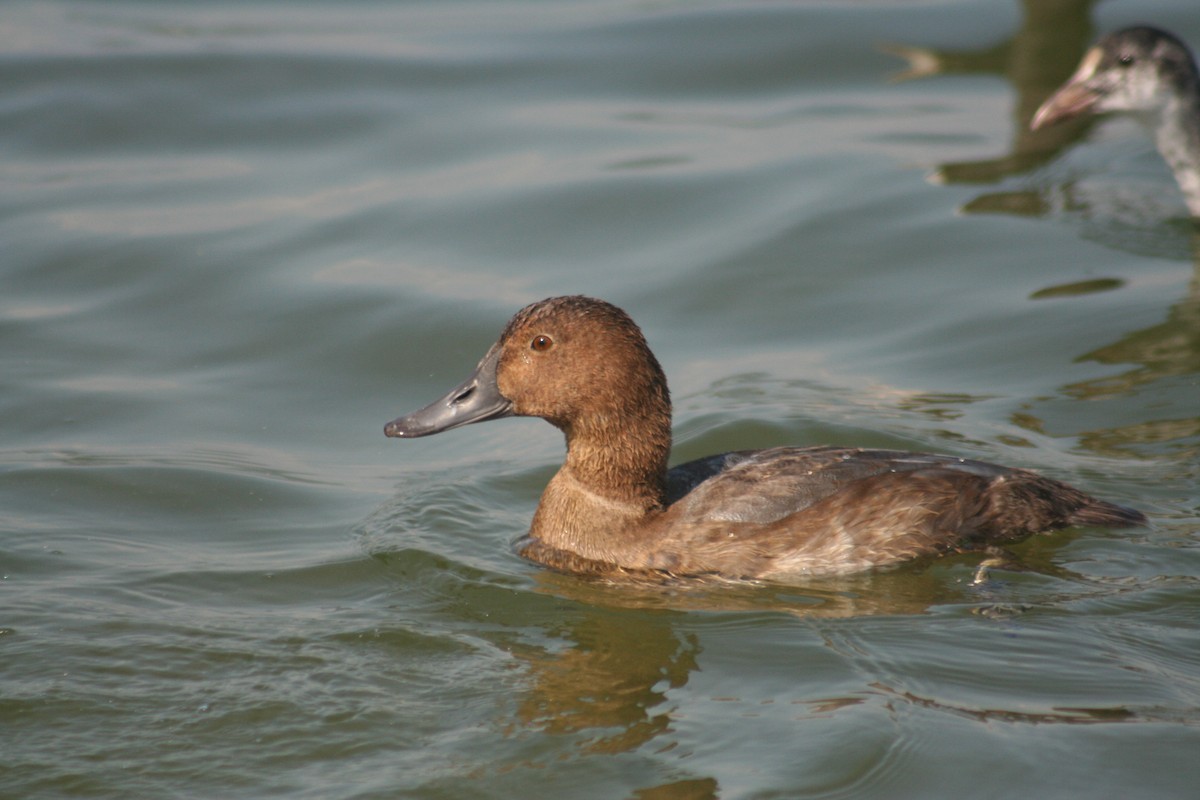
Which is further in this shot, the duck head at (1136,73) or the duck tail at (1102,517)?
the duck head at (1136,73)

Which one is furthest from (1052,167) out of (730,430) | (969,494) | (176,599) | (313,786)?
(313,786)

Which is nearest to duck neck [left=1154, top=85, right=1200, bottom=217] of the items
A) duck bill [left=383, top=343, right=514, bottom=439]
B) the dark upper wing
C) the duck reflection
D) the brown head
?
the dark upper wing

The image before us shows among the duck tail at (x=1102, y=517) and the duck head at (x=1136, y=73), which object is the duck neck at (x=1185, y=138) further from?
the duck tail at (x=1102, y=517)

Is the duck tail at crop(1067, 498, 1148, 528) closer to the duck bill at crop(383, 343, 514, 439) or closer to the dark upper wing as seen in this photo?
the dark upper wing

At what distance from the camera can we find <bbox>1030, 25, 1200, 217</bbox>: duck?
11.5 meters

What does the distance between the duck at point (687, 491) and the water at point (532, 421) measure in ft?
0.51

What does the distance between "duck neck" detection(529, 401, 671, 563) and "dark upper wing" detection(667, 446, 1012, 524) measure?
7.0 inches

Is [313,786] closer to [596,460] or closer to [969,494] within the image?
[596,460]

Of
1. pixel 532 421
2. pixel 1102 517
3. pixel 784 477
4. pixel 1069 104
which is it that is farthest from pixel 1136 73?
pixel 784 477

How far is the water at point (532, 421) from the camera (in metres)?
5.61

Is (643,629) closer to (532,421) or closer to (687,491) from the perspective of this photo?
(687,491)

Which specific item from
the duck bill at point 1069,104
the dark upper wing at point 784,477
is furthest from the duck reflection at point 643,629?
the duck bill at point 1069,104

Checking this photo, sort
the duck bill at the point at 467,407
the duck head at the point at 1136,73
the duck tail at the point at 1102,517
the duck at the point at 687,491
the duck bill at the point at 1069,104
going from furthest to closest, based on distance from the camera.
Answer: the duck bill at the point at 1069,104
the duck head at the point at 1136,73
the duck bill at the point at 467,407
the duck tail at the point at 1102,517
the duck at the point at 687,491

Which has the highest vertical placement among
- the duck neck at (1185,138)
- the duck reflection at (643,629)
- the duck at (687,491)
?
the duck neck at (1185,138)
